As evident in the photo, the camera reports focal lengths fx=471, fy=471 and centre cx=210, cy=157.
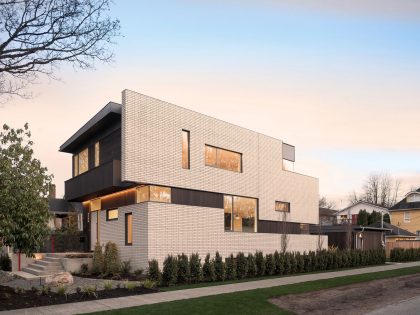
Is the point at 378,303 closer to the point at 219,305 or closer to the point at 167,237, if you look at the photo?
the point at 219,305

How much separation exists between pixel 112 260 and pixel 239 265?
18.2 ft

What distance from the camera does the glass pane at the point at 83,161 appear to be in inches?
1064

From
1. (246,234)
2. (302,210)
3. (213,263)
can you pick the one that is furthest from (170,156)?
(302,210)

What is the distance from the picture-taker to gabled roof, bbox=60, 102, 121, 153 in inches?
835

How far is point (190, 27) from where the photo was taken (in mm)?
16859

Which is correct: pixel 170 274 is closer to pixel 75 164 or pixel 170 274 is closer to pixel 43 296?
pixel 43 296

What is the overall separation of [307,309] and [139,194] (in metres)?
10.4

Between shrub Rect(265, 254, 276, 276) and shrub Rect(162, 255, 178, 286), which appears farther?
shrub Rect(265, 254, 276, 276)

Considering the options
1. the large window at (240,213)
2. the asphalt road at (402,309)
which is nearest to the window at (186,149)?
the large window at (240,213)

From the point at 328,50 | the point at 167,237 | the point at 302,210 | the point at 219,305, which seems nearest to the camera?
the point at 219,305

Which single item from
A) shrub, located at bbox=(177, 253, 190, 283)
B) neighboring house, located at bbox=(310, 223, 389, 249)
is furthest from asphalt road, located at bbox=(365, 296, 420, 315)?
neighboring house, located at bbox=(310, 223, 389, 249)

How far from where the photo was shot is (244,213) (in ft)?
86.3

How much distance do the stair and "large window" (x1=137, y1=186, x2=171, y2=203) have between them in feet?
16.1

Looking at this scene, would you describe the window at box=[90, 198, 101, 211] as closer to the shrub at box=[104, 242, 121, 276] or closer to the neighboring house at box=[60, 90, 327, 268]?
the neighboring house at box=[60, 90, 327, 268]
